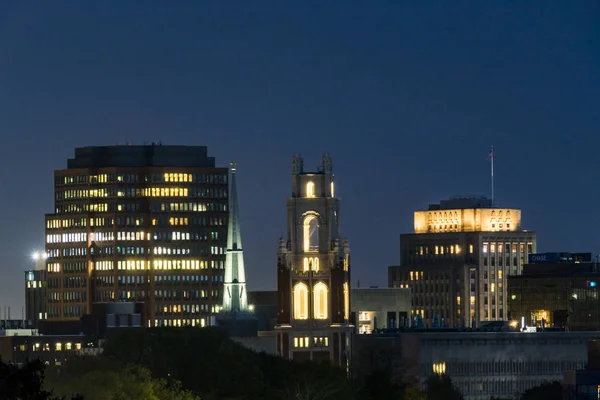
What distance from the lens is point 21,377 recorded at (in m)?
135

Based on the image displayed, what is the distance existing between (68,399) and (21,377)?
63605 millimetres

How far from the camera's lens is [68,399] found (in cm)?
19838

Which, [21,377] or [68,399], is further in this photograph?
[68,399]
